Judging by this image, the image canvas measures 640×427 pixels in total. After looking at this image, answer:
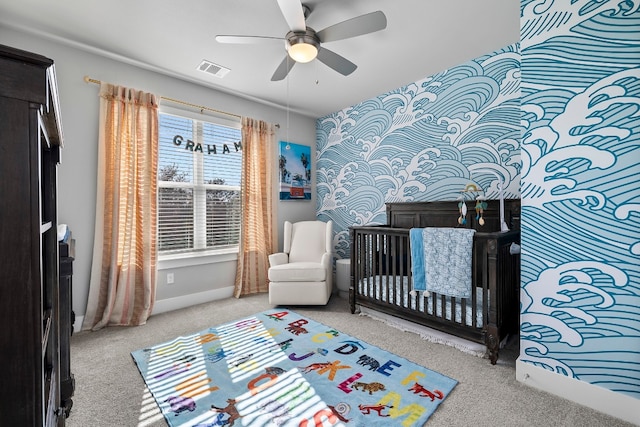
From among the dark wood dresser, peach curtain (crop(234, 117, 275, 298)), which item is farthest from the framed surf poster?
the dark wood dresser

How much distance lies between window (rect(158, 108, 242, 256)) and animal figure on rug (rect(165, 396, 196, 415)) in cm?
178

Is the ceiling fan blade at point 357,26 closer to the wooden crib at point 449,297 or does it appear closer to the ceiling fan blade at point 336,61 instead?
the ceiling fan blade at point 336,61

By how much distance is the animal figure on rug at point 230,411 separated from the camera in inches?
55.2

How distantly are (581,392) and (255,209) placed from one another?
321 centimetres

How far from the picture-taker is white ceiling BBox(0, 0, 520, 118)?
1.94m

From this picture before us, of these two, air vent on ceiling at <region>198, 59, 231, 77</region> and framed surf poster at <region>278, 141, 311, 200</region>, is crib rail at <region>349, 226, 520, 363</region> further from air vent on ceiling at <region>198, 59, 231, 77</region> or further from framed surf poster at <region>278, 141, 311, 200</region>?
air vent on ceiling at <region>198, 59, 231, 77</region>

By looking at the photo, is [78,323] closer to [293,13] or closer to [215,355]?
[215,355]

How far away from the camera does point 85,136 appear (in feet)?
8.12

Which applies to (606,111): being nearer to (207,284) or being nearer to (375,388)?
(375,388)

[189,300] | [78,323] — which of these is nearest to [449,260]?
[189,300]

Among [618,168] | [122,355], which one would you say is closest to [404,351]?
[618,168]

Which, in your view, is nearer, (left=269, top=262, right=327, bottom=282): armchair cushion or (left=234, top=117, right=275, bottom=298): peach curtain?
(left=269, top=262, right=327, bottom=282): armchair cushion

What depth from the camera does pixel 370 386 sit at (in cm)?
166

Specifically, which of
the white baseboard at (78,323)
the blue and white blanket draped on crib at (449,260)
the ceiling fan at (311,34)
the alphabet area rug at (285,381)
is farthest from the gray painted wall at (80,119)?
the blue and white blanket draped on crib at (449,260)
